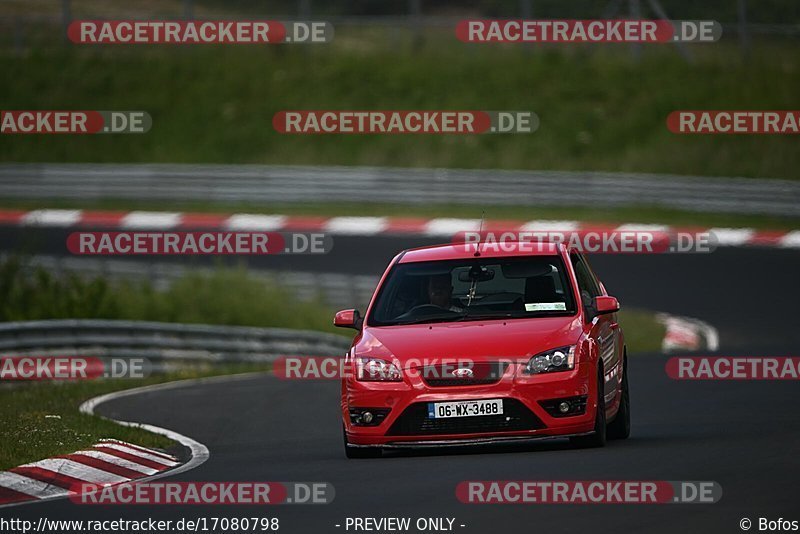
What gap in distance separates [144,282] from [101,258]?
5.50 m

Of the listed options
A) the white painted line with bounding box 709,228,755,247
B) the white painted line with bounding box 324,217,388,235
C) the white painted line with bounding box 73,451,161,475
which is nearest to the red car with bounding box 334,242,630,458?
the white painted line with bounding box 73,451,161,475

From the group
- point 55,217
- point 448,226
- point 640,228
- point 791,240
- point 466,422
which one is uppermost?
point 55,217

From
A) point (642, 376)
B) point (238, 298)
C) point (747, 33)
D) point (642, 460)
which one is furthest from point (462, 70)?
point (642, 460)

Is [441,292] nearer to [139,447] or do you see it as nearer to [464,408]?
[464,408]

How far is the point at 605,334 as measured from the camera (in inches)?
483

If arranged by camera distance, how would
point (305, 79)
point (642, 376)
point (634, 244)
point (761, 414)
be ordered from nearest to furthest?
point (761, 414), point (642, 376), point (634, 244), point (305, 79)

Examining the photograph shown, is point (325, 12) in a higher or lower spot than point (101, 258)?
higher

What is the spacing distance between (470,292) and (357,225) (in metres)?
23.8

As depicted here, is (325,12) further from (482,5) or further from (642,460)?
(642,460)

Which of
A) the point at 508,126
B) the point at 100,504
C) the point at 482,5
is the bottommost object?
the point at 100,504

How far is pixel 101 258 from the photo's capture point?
3347cm

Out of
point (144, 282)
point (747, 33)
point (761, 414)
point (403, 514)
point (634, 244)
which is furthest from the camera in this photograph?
point (747, 33)

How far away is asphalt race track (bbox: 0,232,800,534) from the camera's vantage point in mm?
8758

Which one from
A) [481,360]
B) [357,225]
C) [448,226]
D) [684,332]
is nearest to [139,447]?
[481,360]
